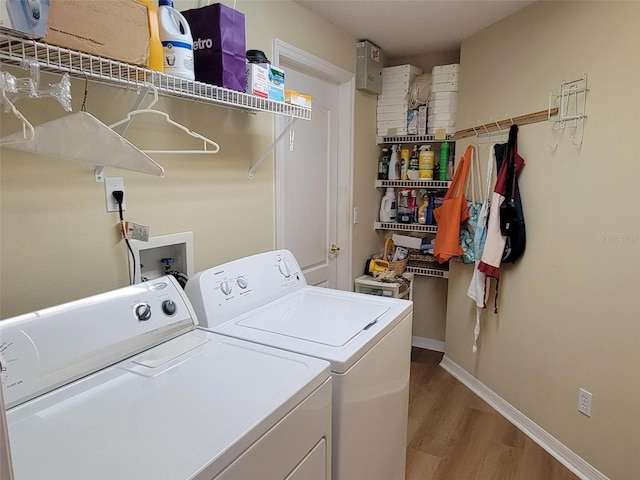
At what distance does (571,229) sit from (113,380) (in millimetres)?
2098

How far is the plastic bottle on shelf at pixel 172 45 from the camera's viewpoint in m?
1.26

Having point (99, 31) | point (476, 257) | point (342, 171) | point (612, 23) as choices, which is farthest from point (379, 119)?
point (99, 31)

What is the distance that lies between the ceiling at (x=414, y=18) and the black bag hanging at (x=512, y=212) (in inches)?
27.5

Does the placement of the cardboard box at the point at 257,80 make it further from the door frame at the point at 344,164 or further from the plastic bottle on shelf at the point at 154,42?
the door frame at the point at 344,164

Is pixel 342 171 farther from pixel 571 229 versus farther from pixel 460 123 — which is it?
pixel 571 229

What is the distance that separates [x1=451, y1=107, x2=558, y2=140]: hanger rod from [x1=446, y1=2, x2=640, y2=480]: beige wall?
1.7 inches

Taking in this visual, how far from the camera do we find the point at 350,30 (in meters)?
2.73

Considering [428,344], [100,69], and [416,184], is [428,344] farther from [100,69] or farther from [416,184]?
[100,69]

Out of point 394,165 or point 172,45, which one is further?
point 394,165

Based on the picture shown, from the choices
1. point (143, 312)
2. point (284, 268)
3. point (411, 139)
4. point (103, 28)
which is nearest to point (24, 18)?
point (103, 28)

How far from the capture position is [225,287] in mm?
1566

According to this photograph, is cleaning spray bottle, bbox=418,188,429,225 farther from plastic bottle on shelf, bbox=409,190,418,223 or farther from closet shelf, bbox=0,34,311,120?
closet shelf, bbox=0,34,311,120

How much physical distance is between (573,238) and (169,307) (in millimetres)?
1908

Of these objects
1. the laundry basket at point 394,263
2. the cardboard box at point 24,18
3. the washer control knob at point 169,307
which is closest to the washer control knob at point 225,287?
the washer control knob at point 169,307
